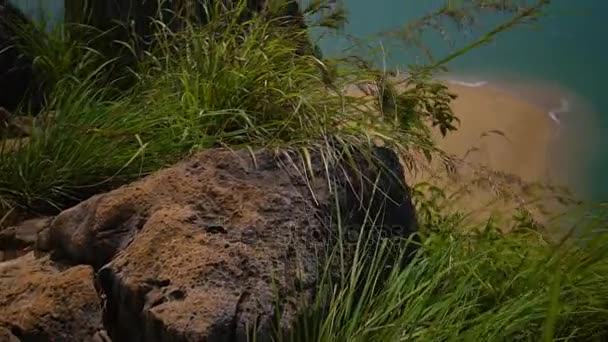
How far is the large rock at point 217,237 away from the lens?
114 centimetres

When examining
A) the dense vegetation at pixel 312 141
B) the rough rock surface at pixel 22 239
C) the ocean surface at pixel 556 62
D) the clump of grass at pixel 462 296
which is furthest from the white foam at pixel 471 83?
the rough rock surface at pixel 22 239

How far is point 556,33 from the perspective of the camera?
2.72 meters

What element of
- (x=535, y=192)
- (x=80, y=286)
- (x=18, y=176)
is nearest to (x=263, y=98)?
(x=18, y=176)

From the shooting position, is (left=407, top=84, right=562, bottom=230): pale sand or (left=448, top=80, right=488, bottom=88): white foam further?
(left=448, top=80, right=488, bottom=88): white foam

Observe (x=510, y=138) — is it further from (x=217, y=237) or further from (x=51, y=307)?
(x=51, y=307)

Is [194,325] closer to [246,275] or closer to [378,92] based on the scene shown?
[246,275]

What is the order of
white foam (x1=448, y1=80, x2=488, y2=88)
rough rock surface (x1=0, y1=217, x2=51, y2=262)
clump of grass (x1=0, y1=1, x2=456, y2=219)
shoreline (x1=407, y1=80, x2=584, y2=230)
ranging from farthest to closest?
white foam (x1=448, y1=80, x2=488, y2=88) → shoreline (x1=407, y1=80, x2=584, y2=230) → clump of grass (x1=0, y1=1, x2=456, y2=219) → rough rock surface (x1=0, y1=217, x2=51, y2=262)

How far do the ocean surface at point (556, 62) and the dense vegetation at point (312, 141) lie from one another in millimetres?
378

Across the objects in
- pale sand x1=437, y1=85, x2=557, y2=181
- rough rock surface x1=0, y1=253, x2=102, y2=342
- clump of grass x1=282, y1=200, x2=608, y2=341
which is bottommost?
pale sand x1=437, y1=85, x2=557, y2=181

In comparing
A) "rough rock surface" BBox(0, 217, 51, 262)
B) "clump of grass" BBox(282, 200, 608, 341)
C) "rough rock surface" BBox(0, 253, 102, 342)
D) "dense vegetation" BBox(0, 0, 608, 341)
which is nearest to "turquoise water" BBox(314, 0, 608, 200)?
"dense vegetation" BBox(0, 0, 608, 341)

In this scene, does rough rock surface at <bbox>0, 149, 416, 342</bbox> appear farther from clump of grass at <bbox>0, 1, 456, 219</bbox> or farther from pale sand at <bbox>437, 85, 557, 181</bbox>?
pale sand at <bbox>437, 85, 557, 181</bbox>

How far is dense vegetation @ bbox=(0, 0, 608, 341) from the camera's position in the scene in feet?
4.21

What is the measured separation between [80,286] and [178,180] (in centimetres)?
26

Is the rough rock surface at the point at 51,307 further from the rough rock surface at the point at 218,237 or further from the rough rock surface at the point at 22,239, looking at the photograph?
the rough rock surface at the point at 22,239
